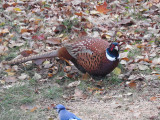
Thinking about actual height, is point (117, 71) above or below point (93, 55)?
below

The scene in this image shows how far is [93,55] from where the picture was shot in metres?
4.19

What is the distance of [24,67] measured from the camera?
4.70 meters

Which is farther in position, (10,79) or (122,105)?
(10,79)

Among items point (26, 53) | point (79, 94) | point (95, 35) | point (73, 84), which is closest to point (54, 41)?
point (26, 53)

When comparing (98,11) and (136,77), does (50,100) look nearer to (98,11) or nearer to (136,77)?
(136,77)

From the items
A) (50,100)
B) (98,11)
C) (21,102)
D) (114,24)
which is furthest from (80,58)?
(98,11)

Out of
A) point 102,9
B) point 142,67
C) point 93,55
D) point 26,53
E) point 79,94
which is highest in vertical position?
point 102,9

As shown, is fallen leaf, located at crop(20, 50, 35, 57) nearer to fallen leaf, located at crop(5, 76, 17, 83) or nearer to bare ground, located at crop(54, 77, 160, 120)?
fallen leaf, located at crop(5, 76, 17, 83)

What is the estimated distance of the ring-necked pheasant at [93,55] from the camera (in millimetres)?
4137

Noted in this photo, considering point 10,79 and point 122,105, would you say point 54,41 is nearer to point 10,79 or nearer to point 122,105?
point 10,79

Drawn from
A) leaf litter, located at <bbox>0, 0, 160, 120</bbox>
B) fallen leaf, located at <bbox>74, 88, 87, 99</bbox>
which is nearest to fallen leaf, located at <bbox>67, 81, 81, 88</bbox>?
leaf litter, located at <bbox>0, 0, 160, 120</bbox>

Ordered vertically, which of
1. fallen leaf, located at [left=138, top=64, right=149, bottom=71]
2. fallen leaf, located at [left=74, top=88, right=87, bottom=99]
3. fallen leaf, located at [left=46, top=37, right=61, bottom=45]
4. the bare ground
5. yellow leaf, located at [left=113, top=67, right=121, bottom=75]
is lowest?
fallen leaf, located at [left=74, top=88, right=87, bottom=99]

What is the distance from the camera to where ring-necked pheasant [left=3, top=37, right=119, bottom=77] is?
163 inches

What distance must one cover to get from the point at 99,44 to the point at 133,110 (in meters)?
1.21
